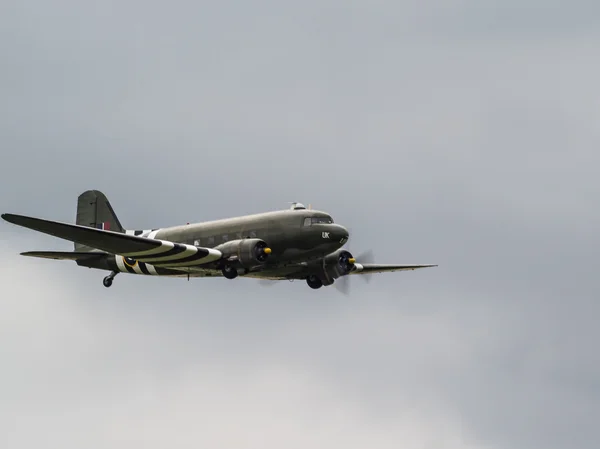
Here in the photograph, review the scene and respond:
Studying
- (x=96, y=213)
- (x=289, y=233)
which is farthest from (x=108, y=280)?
(x=289, y=233)

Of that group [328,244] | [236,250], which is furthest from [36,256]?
[328,244]

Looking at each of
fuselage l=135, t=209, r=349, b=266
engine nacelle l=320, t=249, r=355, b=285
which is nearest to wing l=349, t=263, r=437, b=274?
engine nacelle l=320, t=249, r=355, b=285

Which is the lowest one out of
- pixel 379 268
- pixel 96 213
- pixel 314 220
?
pixel 379 268

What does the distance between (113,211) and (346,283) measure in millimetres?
11921

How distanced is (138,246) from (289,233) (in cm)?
634

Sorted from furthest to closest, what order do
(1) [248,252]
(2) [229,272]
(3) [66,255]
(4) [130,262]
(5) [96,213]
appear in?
(5) [96,213] → (4) [130,262] → (3) [66,255] → (2) [229,272] → (1) [248,252]

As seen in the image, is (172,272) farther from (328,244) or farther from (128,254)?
(328,244)

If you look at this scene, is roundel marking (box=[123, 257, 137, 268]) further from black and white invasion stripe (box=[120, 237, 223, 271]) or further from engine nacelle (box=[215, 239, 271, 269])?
engine nacelle (box=[215, 239, 271, 269])

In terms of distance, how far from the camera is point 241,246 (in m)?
46.4

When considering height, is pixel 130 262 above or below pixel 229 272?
above

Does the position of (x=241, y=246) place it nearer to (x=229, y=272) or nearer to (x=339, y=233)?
(x=229, y=272)

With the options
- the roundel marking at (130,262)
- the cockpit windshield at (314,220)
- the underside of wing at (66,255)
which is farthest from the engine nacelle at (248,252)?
the underside of wing at (66,255)

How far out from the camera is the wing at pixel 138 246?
44344mm

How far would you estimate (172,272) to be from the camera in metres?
50.8
